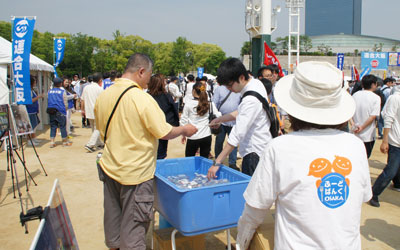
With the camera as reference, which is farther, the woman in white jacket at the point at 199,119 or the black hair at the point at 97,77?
the black hair at the point at 97,77

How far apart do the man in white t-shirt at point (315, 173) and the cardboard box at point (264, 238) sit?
184 mm

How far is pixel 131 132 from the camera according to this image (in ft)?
8.46

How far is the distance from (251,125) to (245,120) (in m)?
0.17

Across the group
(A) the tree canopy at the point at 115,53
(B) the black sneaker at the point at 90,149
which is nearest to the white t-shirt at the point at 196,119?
(B) the black sneaker at the point at 90,149

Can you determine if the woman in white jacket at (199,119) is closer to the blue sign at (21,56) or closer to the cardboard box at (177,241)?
the cardboard box at (177,241)

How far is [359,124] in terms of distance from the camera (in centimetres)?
560

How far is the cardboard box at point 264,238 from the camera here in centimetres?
186

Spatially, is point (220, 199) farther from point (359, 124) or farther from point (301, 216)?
point (359, 124)

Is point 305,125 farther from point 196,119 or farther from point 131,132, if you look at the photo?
point 196,119

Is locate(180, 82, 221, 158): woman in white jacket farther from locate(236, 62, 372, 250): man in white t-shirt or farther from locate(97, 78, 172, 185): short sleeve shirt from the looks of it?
locate(236, 62, 372, 250): man in white t-shirt

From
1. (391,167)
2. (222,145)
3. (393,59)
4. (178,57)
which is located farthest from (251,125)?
(178,57)

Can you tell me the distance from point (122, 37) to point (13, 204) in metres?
73.6

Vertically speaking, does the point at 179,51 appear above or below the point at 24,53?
above

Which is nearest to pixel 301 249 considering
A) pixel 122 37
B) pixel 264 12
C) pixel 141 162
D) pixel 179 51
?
pixel 141 162
